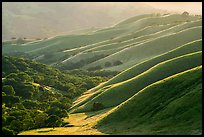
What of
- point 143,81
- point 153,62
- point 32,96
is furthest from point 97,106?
point 153,62

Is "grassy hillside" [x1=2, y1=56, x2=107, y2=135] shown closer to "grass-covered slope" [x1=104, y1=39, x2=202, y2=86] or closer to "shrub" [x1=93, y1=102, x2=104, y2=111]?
"shrub" [x1=93, y1=102, x2=104, y2=111]

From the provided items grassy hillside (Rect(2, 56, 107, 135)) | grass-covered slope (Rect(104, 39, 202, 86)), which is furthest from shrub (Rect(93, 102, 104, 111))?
grass-covered slope (Rect(104, 39, 202, 86))

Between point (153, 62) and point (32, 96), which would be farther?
point (153, 62)

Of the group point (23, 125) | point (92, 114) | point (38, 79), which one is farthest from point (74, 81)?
point (23, 125)

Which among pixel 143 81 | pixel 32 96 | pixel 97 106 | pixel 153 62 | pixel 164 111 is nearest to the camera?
pixel 164 111

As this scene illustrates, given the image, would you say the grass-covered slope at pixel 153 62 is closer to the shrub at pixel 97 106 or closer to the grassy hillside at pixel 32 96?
the grassy hillside at pixel 32 96

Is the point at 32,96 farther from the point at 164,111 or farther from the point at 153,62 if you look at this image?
the point at 164,111

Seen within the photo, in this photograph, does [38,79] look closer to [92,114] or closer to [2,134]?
[92,114]

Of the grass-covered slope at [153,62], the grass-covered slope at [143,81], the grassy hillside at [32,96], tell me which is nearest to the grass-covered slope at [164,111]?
the grassy hillside at [32,96]
